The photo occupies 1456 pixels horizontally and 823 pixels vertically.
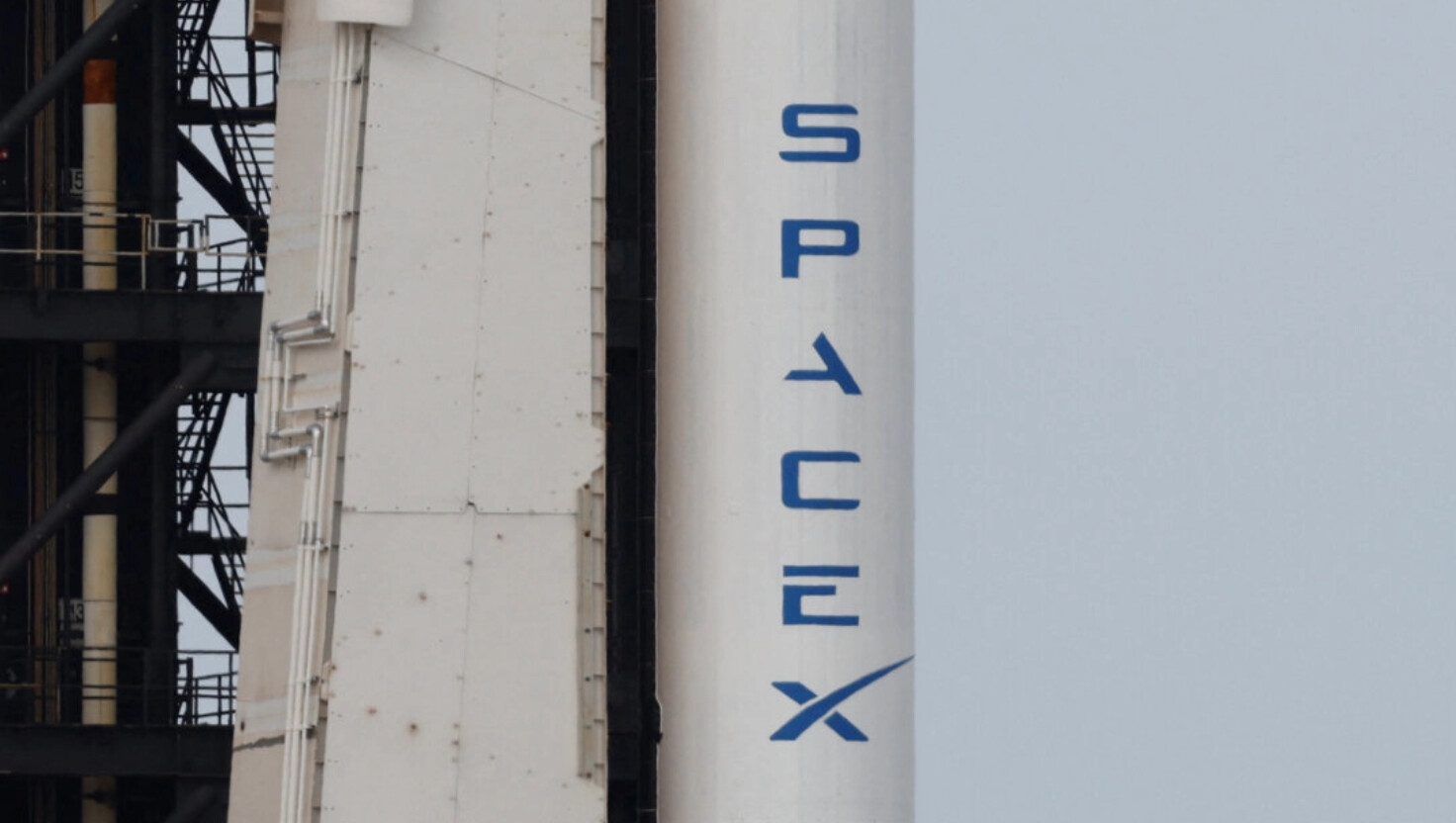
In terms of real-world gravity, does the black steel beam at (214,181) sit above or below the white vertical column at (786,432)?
above

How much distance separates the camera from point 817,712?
20.3 metres

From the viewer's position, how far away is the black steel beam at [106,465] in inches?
1038

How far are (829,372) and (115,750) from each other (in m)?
8.48

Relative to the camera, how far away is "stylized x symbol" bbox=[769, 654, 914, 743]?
66.5 feet

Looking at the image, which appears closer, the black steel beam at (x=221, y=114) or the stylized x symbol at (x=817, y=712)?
the stylized x symbol at (x=817, y=712)

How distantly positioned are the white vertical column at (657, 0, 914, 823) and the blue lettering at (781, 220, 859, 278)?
0.04ft

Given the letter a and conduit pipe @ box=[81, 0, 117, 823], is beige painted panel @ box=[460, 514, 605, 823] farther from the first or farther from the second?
conduit pipe @ box=[81, 0, 117, 823]

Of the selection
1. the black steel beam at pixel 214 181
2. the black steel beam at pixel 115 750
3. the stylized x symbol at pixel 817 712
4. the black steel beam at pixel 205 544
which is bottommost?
the black steel beam at pixel 115 750

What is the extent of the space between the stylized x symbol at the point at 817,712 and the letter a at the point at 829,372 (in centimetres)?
179

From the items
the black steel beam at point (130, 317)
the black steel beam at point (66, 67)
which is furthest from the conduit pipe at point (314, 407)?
the black steel beam at point (66, 67)

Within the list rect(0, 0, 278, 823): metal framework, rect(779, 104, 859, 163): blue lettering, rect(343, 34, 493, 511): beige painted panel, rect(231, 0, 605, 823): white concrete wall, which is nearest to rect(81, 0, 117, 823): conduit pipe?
rect(0, 0, 278, 823): metal framework

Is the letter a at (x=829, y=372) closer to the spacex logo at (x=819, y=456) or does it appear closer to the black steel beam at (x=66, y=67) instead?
the spacex logo at (x=819, y=456)

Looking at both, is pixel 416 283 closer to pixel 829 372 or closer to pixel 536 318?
pixel 536 318

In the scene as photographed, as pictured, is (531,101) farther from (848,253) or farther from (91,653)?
(91,653)
